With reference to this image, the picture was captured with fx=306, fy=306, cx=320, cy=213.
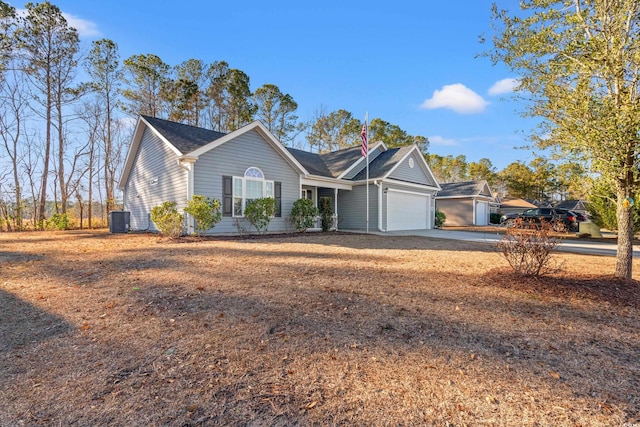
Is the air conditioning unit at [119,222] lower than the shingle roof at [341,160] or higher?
lower

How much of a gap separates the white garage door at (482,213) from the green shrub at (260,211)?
22.0 meters

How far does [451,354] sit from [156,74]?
84.1ft

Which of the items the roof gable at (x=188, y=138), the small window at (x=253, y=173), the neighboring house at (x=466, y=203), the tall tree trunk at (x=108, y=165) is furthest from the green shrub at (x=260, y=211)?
the neighboring house at (x=466, y=203)

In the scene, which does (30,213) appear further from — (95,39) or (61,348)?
(61,348)

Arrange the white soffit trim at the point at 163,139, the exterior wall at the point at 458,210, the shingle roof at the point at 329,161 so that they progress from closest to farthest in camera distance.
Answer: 1. the white soffit trim at the point at 163,139
2. the shingle roof at the point at 329,161
3. the exterior wall at the point at 458,210

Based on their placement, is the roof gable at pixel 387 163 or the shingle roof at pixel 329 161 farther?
the shingle roof at pixel 329 161

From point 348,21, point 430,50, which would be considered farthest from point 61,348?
point 430,50

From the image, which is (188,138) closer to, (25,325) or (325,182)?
(325,182)

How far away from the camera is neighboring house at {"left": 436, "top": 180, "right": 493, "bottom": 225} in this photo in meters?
27.0

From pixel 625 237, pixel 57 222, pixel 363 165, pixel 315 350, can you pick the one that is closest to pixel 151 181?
pixel 57 222

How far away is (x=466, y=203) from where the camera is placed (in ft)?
89.7

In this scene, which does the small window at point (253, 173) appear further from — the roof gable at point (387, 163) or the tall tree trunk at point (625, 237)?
the tall tree trunk at point (625, 237)

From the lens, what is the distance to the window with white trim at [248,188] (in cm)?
1192

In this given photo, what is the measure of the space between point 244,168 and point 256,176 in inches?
23.6
